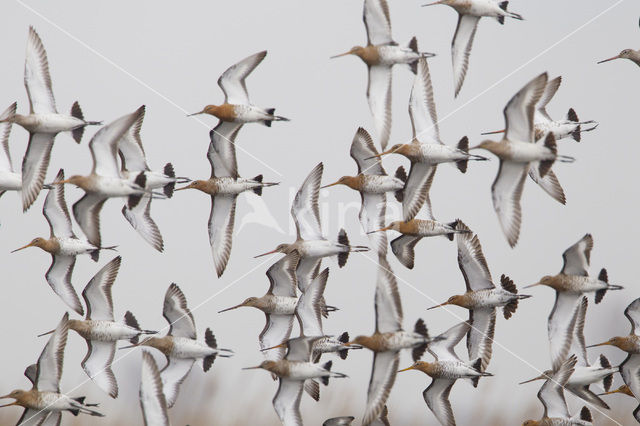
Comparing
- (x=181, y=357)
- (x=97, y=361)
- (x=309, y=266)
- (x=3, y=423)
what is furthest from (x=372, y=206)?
(x=3, y=423)

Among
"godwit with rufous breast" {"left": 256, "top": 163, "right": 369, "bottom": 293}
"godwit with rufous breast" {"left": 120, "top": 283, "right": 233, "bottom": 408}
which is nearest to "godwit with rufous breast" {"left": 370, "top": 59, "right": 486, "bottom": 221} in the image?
"godwit with rufous breast" {"left": 256, "top": 163, "right": 369, "bottom": 293}

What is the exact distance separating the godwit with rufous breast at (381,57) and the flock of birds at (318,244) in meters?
0.01

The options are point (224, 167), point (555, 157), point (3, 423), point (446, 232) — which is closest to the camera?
point (555, 157)

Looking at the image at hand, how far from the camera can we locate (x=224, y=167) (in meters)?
10.2

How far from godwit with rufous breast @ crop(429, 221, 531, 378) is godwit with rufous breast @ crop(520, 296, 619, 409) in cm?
70

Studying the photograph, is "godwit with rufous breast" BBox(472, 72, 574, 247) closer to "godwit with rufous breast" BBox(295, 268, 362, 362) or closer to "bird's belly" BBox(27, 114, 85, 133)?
"godwit with rufous breast" BBox(295, 268, 362, 362)

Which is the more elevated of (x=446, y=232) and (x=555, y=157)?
(x=555, y=157)

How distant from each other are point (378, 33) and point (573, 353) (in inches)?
149

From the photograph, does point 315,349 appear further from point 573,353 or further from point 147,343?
point 573,353

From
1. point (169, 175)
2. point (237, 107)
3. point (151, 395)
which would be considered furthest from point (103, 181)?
point (151, 395)

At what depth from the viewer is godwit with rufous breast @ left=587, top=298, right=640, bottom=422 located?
9727 mm

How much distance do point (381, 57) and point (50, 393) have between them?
4623mm

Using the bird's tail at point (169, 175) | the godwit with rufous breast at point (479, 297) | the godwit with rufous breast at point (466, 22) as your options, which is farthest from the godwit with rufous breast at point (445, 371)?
the bird's tail at point (169, 175)

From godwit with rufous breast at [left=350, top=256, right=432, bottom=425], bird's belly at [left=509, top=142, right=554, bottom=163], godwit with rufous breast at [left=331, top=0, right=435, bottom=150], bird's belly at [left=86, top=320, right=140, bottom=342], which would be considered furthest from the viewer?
bird's belly at [left=86, top=320, right=140, bottom=342]
